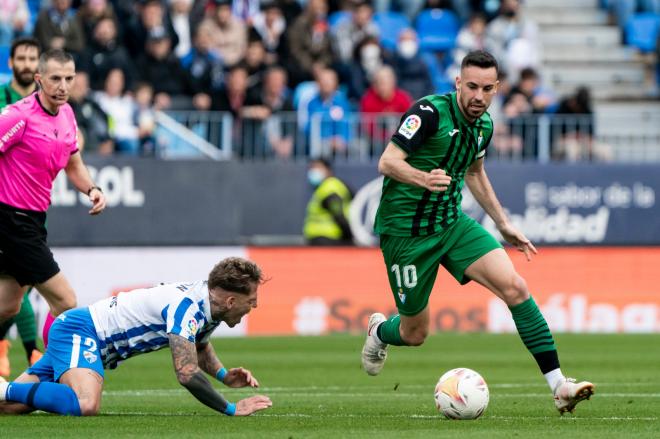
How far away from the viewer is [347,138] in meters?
20.7

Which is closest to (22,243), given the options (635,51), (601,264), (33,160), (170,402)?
(33,160)

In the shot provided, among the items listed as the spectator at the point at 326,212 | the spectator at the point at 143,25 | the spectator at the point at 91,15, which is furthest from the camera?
the spectator at the point at 143,25

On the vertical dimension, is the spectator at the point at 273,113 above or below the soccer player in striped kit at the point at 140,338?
above

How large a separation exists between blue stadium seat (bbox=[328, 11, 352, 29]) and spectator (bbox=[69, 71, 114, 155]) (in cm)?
534

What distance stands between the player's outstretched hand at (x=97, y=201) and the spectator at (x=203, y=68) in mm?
9479

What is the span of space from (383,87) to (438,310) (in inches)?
132

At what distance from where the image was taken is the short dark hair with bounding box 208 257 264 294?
854 centimetres

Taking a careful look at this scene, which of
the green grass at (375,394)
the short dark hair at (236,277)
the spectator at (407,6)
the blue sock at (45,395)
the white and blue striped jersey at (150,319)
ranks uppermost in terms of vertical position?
the spectator at (407,6)

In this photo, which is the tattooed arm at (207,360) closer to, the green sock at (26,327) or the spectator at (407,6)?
the green sock at (26,327)

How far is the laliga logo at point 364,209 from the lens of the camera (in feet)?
66.9

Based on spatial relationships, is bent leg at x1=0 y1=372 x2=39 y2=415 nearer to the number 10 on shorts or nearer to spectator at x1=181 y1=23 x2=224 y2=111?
the number 10 on shorts

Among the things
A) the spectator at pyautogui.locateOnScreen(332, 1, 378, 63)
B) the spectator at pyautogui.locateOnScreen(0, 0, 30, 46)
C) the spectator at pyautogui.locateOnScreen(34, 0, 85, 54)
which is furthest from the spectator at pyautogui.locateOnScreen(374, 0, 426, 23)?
the spectator at pyautogui.locateOnScreen(0, 0, 30, 46)

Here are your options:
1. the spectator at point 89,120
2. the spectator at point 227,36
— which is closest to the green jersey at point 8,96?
the spectator at point 89,120

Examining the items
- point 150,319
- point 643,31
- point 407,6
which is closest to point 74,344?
point 150,319
